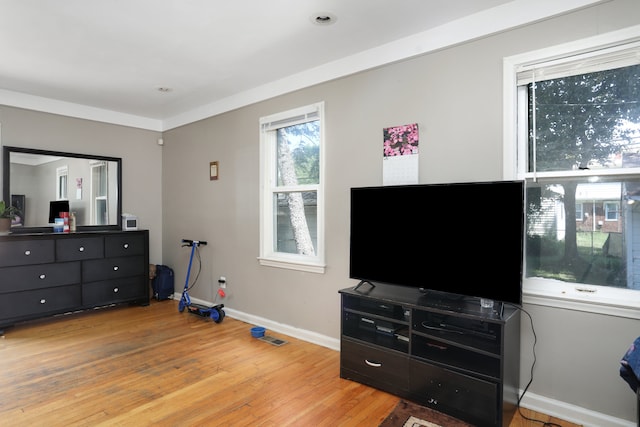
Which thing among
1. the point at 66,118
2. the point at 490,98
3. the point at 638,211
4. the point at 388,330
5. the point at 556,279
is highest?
the point at 66,118

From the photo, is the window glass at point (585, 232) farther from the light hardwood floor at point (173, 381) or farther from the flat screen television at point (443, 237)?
the light hardwood floor at point (173, 381)

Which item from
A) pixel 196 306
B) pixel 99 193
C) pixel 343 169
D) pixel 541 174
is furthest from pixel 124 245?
pixel 541 174

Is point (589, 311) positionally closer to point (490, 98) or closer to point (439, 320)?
point (439, 320)

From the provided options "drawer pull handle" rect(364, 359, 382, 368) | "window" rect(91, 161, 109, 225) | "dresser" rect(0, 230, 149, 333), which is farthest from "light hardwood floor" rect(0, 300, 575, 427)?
"window" rect(91, 161, 109, 225)

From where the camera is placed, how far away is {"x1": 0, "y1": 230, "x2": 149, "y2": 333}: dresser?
374 cm

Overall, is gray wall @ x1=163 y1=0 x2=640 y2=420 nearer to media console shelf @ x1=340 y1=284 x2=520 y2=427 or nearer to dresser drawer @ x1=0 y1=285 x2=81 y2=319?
media console shelf @ x1=340 y1=284 x2=520 y2=427

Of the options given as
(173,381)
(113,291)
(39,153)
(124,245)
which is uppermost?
(39,153)

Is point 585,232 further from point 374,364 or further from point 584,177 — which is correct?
point 374,364

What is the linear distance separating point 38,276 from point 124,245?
0.92 metres

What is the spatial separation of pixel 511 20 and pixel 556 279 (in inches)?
66.1

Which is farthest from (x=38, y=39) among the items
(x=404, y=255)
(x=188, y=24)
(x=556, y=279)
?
(x=556, y=279)

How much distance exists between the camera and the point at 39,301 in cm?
390

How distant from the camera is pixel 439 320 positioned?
7.84 feet

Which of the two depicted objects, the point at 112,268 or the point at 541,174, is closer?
the point at 541,174
